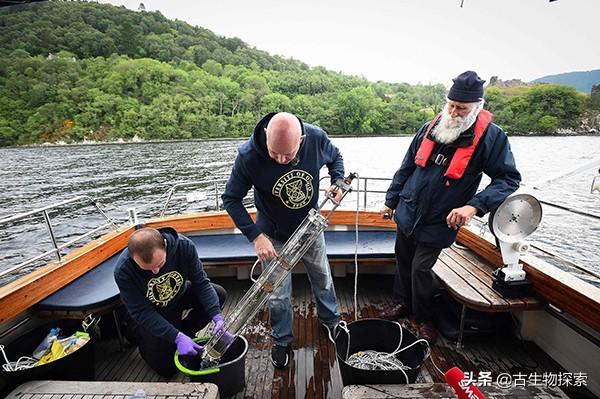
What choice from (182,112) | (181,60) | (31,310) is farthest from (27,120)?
(31,310)

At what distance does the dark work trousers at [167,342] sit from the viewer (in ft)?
6.28

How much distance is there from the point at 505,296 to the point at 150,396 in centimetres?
203

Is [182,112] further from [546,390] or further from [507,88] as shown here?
[546,390]

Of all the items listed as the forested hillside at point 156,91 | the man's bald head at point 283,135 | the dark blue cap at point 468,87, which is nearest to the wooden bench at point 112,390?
the man's bald head at point 283,135

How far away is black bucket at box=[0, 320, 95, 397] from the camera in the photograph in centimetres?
159

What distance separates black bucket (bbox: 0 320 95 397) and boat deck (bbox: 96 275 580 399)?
254mm

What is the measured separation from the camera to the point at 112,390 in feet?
4.66

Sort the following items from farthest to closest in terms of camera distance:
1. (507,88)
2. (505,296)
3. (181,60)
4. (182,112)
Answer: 1. (181,60)
2. (182,112)
3. (507,88)
4. (505,296)

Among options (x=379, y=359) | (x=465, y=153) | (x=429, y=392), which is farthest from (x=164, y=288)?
(x=465, y=153)

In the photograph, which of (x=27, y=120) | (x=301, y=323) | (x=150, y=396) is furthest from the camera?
(x=27, y=120)

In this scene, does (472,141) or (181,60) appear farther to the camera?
(181,60)

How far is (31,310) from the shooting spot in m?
2.11

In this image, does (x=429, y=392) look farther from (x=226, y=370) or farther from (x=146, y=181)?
(x=146, y=181)

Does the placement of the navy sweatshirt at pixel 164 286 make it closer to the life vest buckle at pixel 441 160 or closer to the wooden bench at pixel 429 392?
the wooden bench at pixel 429 392
